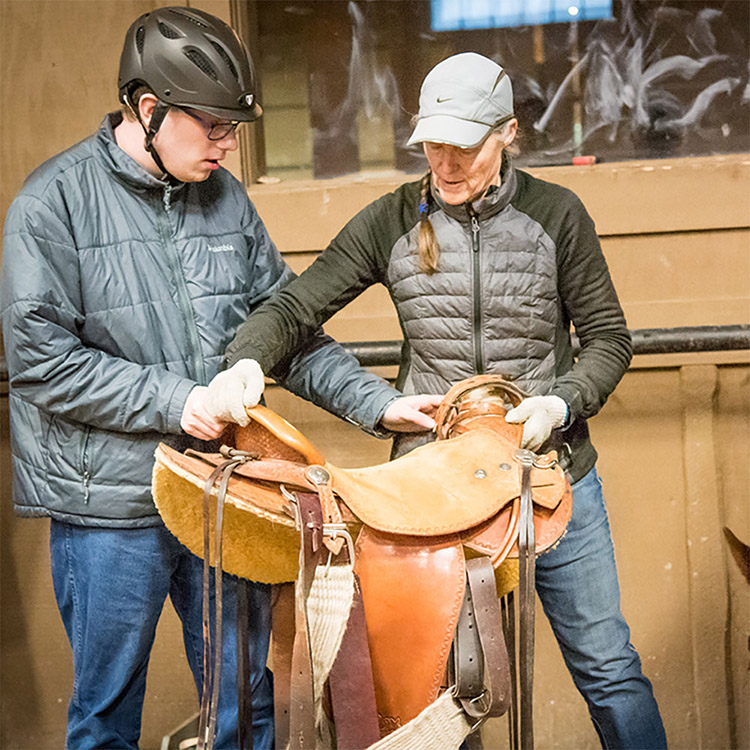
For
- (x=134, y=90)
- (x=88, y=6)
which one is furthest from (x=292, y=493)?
(x=88, y=6)

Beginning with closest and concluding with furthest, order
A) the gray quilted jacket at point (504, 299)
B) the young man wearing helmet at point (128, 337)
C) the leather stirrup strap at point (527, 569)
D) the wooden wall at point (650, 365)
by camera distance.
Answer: the leather stirrup strap at point (527, 569), the young man wearing helmet at point (128, 337), the gray quilted jacket at point (504, 299), the wooden wall at point (650, 365)

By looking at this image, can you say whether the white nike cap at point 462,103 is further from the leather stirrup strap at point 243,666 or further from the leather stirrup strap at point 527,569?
the leather stirrup strap at point 243,666

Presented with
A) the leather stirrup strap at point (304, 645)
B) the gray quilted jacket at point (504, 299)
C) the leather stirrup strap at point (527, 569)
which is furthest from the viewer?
the gray quilted jacket at point (504, 299)

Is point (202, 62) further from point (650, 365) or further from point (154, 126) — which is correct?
point (650, 365)

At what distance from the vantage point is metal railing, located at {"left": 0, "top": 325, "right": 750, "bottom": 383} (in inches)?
82.6

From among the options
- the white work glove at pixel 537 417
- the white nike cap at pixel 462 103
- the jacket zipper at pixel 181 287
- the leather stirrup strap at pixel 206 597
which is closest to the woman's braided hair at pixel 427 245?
the white nike cap at pixel 462 103

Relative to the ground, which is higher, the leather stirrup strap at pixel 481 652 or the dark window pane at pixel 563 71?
the dark window pane at pixel 563 71

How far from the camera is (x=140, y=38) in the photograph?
4.99ft

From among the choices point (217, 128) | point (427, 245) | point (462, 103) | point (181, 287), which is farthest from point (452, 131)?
point (181, 287)

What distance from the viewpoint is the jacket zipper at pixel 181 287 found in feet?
5.05

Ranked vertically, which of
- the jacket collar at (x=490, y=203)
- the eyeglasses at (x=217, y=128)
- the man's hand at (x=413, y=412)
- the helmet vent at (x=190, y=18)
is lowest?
the man's hand at (x=413, y=412)

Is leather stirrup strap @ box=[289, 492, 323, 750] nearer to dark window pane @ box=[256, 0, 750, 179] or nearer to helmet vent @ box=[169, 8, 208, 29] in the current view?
helmet vent @ box=[169, 8, 208, 29]

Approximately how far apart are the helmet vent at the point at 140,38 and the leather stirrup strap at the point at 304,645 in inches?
29.2

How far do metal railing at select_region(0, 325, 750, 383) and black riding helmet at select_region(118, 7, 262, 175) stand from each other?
28.0 inches
